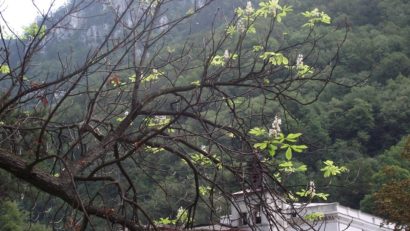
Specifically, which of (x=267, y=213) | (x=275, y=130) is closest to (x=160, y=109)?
(x=275, y=130)

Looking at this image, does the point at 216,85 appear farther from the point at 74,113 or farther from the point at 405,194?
the point at 405,194

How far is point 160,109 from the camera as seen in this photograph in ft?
14.9

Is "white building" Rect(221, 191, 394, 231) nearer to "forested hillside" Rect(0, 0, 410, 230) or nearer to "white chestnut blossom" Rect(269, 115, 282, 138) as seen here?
"forested hillside" Rect(0, 0, 410, 230)

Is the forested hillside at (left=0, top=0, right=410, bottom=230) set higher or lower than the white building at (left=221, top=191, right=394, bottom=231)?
higher

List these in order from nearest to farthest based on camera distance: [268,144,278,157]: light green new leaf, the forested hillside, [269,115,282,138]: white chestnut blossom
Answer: [268,144,278,157]: light green new leaf < [269,115,282,138]: white chestnut blossom < the forested hillside

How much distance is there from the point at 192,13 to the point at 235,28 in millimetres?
460

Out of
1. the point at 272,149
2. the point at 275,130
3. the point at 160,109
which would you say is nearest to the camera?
the point at 272,149

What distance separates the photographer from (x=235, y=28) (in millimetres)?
4414

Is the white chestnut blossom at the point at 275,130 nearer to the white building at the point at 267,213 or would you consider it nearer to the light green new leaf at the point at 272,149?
the light green new leaf at the point at 272,149

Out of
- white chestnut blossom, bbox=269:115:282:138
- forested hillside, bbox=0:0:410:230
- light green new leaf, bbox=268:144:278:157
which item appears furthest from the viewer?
forested hillside, bbox=0:0:410:230

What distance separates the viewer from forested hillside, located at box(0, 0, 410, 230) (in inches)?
153

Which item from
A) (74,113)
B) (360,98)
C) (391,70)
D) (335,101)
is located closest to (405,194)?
(74,113)

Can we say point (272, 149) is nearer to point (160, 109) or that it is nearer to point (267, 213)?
point (267, 213)

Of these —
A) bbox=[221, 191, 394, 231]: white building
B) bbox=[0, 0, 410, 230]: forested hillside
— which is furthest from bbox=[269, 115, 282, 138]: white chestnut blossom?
bbox=[221, 191, 394, 231]: white building
